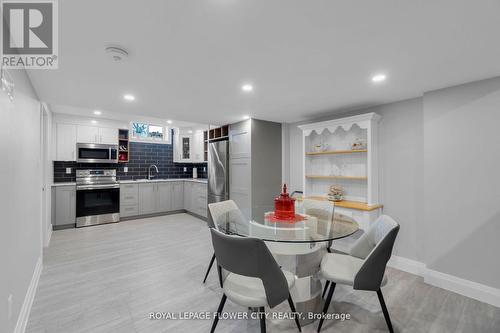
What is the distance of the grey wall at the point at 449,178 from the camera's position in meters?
2.24

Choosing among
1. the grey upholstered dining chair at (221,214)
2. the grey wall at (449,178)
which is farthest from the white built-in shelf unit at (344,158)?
the grey upholstered dining chair at (221,214)

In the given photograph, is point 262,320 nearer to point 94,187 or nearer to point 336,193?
point 336,193

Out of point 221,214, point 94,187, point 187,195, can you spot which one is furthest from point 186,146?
point 221,214

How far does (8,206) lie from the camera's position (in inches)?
59.5

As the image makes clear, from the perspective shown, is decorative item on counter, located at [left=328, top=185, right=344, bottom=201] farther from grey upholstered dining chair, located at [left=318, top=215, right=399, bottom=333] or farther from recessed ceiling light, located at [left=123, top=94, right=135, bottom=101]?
recessed ceiling light, located at [left=123, top=94, right=135, bottom=101]

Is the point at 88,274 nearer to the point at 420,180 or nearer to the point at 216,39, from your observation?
the point at 216,39

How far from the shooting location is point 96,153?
16.5ft

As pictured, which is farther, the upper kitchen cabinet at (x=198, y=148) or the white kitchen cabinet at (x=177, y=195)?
the white kitchen cabinet at (x=177, y=195)

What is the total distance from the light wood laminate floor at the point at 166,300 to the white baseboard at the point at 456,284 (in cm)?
8

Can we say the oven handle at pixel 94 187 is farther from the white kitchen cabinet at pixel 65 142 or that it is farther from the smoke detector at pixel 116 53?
the smoke detector at pixel 116 53

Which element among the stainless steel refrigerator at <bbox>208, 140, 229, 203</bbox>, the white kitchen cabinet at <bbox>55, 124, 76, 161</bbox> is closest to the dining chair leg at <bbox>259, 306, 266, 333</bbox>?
the stainless steel refrigerator at <bbox>208, 140, 229, 203</bbox>

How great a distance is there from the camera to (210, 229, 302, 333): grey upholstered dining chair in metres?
1.35

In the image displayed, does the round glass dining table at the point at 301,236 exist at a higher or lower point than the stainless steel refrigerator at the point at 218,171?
lower

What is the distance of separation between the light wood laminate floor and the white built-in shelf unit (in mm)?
1216
